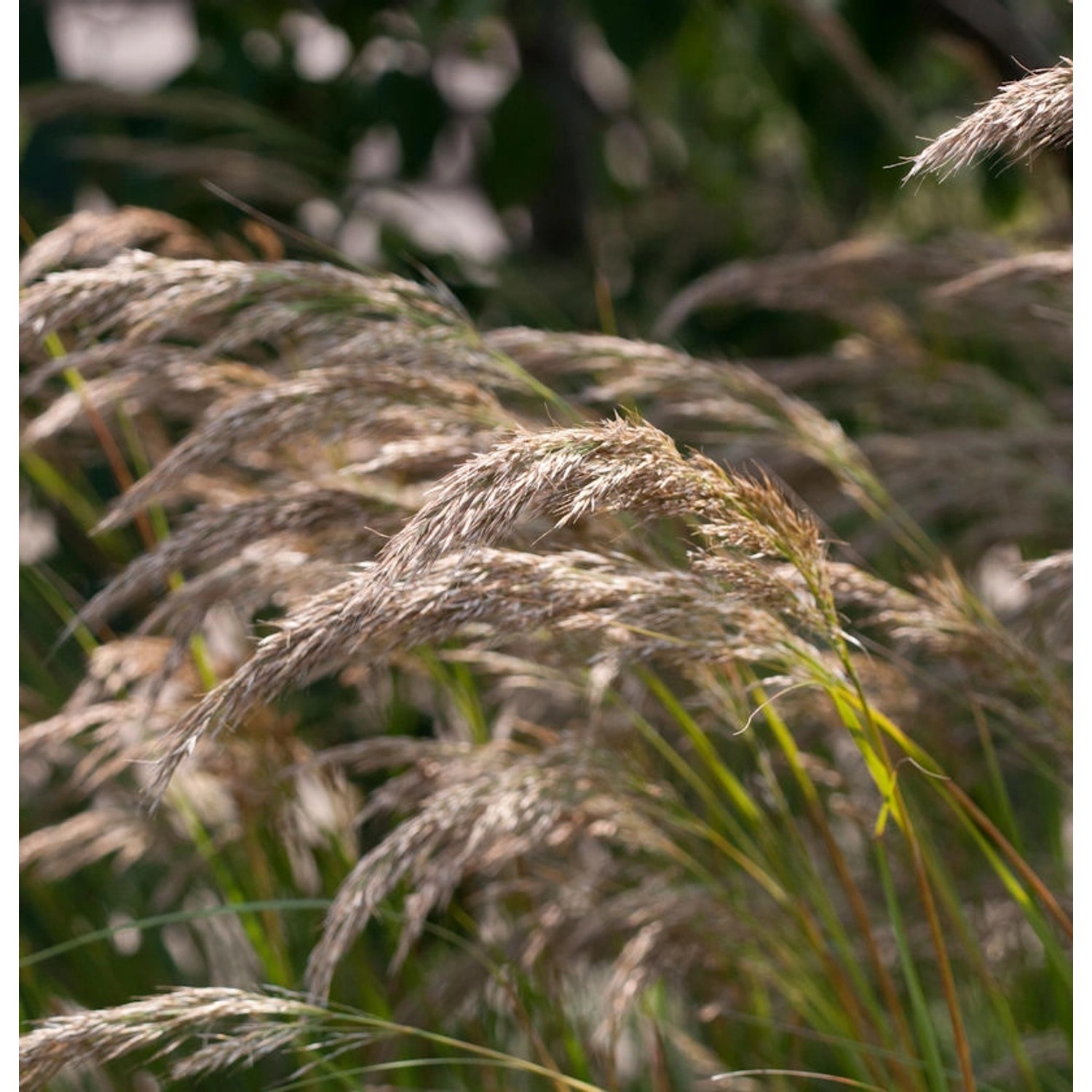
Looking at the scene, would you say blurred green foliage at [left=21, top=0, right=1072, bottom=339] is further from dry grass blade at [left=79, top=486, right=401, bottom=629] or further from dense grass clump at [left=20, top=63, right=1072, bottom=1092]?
dry grass blade at [left=79, top=486, right=401, bottom=629]

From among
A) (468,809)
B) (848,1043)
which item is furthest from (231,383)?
(848,1043)

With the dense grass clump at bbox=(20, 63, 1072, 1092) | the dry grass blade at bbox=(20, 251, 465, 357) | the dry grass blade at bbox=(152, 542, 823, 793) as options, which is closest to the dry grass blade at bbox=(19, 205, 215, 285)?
the dense grass clump at bbox=(20, 63, 1072, 1092)

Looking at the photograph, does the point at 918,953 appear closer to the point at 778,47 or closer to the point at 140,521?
the point at 140,521

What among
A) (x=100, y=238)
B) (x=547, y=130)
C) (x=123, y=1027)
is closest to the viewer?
(x=123, y=1027)

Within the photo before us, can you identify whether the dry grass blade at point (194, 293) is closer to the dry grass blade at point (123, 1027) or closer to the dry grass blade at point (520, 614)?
the dry grass blade at point (520, 614)

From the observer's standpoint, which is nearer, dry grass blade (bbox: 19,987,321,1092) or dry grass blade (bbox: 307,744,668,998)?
dry grass blade (bbox: 19,987,321,1092)

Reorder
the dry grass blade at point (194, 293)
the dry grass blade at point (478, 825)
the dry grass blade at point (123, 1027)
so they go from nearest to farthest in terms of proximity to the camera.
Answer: the dry grass blade at point (123, 1027) → the dry grass blade at point (478, 825) → the dry grass blade at point (194, 293)

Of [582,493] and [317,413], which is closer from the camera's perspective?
[582,493]

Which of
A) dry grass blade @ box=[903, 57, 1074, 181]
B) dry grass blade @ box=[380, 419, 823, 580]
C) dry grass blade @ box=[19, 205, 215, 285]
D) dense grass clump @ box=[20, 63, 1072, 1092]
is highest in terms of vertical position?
dry grass blade @ box=[19, 205, 215, 285]

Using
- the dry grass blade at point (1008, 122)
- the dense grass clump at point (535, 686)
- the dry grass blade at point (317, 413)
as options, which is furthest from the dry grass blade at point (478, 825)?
the dry grass blade at point (1008, 122)

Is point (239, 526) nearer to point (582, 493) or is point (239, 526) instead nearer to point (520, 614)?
point (520, 614)

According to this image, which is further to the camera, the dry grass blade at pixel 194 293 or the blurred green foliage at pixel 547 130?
the blurred green foliage at pixel 547 130

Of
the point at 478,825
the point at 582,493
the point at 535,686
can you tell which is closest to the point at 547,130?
the point at 535,686
